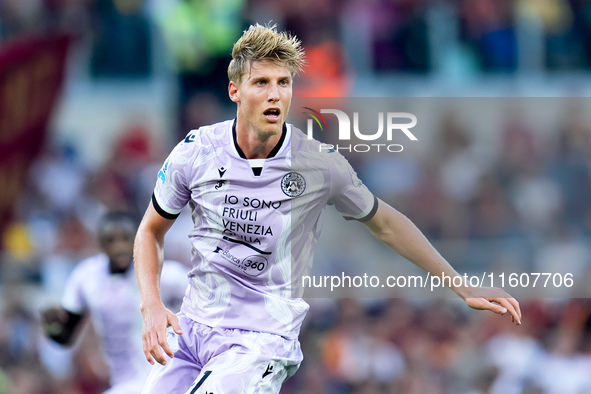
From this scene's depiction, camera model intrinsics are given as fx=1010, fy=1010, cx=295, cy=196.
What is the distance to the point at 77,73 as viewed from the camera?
14242mm

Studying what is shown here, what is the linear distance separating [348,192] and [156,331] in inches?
52.1

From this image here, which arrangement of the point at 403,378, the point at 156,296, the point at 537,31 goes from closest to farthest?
the point at 156,296 → the point at 403,378 → the point at 537,31

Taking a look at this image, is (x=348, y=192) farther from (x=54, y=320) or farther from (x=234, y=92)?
(x=54, y=320)

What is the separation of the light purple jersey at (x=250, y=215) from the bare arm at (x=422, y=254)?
16cm

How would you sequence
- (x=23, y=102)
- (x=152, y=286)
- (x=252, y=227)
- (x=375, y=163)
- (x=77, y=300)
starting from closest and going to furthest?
(x=152, y=286) < (x=252, y=227) < (x=77, y=300) < (x=375, y=163) < (x=23, y=102)

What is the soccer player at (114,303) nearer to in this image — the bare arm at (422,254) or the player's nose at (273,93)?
the bare arm at (422,254)

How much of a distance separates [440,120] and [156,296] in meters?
8.35

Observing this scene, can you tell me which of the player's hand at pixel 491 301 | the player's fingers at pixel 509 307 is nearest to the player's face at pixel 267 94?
the player's hand at pixel 491 301

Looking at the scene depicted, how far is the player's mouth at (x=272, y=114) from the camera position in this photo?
5.17 meters

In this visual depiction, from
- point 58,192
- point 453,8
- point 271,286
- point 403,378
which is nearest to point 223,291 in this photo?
point 271,286

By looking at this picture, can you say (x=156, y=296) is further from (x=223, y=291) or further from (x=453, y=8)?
(x=453, y=8)

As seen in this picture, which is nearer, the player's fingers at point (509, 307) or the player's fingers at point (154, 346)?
the player's fingers at point (154, 346)

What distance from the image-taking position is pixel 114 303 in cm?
814

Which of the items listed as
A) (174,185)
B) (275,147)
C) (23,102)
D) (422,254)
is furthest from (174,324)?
(23,102)
